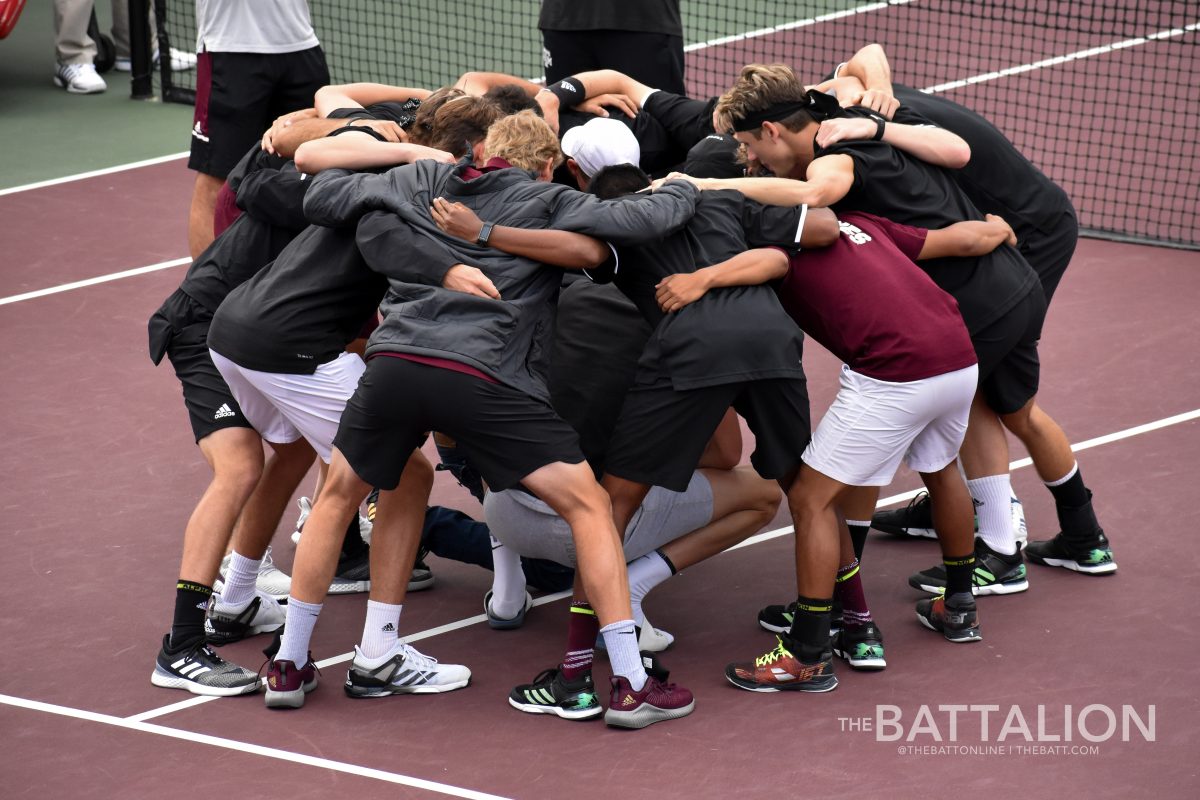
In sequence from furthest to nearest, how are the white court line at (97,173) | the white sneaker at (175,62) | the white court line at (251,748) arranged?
the white sneaker at (175,62), the white court line at (97,173), the white court line at (251,748)

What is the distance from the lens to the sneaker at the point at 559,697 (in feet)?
17.6

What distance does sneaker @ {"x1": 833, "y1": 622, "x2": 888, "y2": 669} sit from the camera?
5.67 m

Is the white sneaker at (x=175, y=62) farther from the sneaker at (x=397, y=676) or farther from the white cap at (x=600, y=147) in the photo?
the sneaker at (x=397, y=676)

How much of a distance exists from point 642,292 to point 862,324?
76 centimetres

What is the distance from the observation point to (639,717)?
5270 mm

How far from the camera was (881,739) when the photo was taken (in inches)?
205

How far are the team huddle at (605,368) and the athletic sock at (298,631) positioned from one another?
0.01m

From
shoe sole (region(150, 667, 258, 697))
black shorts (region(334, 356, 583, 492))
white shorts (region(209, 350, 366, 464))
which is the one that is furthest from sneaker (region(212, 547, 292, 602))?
black shorts (region(334, 356, 583, 492))

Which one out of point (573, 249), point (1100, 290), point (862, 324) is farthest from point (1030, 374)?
point (1100, 290)

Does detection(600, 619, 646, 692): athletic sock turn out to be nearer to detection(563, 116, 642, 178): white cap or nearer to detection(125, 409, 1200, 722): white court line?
detection(125, 409, 1200, 722): white court line

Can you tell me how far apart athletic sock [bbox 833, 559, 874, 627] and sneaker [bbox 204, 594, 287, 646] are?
81.2 inches

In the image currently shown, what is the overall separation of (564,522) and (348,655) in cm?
99

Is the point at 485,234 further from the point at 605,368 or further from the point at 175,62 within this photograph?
the point at 175,62

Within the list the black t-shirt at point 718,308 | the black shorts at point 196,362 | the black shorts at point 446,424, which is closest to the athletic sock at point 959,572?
the black t-shirt at point 718,308
